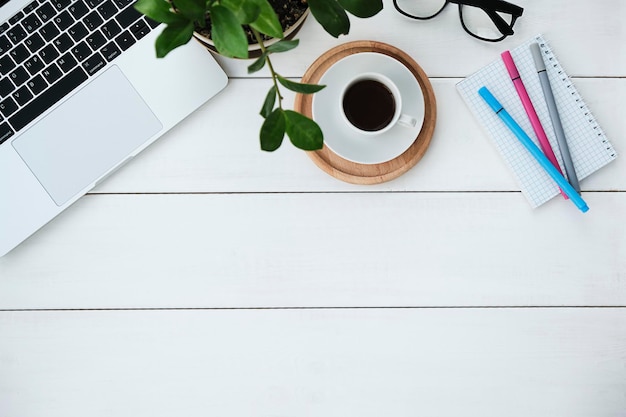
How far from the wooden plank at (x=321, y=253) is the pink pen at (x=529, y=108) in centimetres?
7

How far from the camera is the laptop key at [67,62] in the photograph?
2.42 ft

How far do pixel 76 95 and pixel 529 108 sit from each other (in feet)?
2.01

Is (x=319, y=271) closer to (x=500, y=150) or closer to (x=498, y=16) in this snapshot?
(x=500, y=150)

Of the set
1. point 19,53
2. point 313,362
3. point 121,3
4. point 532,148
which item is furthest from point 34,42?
point 532,148

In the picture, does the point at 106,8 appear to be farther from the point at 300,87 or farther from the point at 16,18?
the point at 300,87

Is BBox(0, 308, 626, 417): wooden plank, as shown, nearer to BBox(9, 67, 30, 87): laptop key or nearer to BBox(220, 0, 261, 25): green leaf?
BBox(9, 67, 30, 87): laptop key

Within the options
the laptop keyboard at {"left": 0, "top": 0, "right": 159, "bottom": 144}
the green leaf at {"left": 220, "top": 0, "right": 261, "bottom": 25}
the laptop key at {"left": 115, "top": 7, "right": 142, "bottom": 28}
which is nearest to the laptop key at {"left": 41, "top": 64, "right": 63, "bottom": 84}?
the laptop keyboard at {"left": 0, "top": 0, "right": 159, "bottom": 144}

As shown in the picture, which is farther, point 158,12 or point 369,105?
point 369,105

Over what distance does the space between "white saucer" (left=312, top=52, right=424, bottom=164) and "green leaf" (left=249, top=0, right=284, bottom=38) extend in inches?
10.5

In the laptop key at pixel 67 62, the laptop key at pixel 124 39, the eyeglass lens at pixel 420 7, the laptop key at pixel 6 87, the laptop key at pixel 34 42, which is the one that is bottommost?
the eyeglass lens at pixel 420 7

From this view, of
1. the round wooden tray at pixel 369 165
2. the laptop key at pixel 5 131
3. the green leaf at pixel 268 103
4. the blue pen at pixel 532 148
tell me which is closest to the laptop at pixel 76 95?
the laptop key at pixel 5 131

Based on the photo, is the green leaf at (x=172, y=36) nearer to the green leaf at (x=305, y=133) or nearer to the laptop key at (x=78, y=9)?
the green leaf at (x=305, y=133)

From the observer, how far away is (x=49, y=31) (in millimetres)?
732

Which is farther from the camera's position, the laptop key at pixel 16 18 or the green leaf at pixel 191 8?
the laptop key at pixel 16 18
